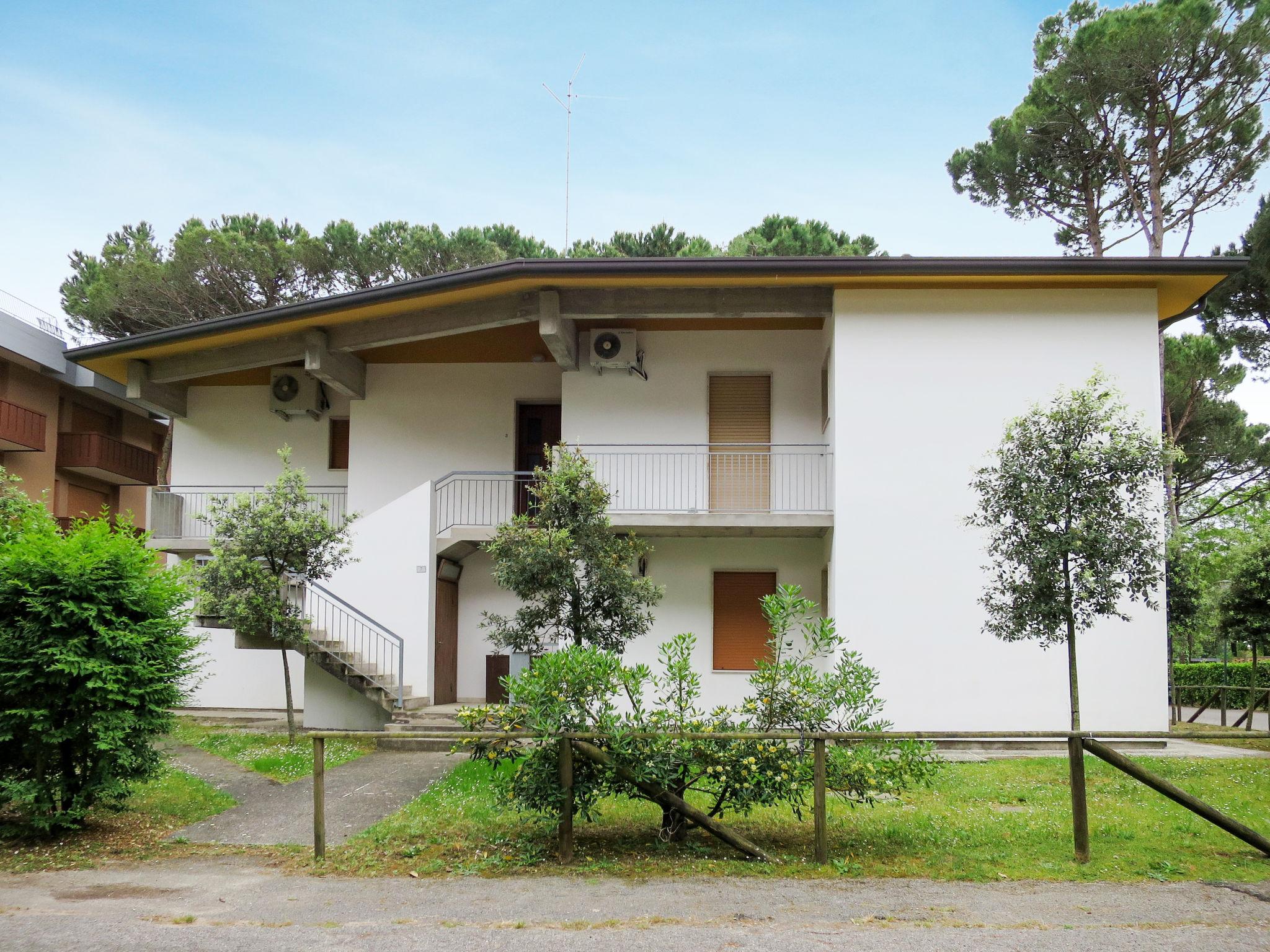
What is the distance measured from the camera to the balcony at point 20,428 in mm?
21234

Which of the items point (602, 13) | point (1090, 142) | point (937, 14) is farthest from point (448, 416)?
point (1090, 142)

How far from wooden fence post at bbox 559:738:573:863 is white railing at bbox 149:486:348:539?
35.2 ft

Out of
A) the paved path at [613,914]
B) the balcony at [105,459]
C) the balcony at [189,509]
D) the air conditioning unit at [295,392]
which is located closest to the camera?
the paved path at [613,914]

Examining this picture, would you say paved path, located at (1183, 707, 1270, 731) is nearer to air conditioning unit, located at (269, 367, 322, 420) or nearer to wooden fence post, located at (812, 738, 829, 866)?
wooden fence post, located at (812, 738, 829, 866)

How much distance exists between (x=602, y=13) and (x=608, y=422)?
6678mm

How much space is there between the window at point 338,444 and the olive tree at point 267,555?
4.81m

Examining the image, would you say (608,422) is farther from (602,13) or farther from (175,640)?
(175,640)

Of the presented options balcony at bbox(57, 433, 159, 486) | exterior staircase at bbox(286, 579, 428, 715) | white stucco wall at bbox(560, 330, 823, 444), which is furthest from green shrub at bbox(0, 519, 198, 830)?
balcony at bbox(57, 433, 159, 486)

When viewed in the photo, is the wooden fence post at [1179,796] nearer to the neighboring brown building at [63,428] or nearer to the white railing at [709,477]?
the white railing at [709,477]

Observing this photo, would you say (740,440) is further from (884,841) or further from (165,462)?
(165,462)

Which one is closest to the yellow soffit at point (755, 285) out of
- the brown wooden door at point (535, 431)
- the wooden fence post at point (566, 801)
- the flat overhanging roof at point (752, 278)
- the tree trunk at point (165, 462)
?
the flat overhanging roof at point (752, 278)

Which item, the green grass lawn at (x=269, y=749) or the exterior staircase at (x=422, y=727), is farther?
the exterior staircase at (x=422, y=727)

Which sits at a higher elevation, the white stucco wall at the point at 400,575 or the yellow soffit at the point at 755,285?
the yellow soffit at the point at 755,285

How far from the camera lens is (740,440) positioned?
15.3 meters
